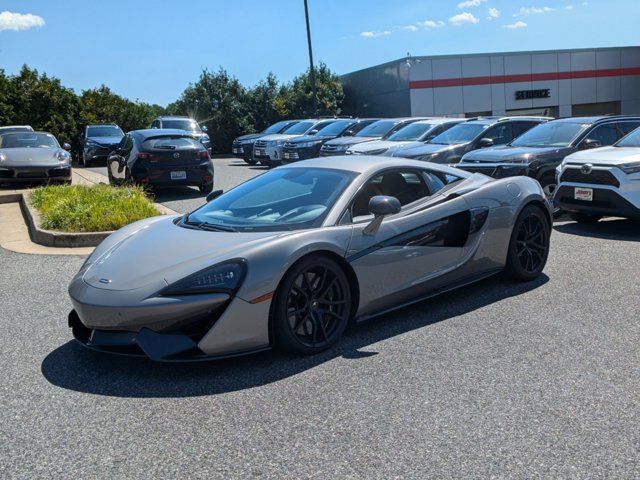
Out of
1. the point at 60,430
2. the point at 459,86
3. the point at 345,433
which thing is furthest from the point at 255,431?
the point at 459,86

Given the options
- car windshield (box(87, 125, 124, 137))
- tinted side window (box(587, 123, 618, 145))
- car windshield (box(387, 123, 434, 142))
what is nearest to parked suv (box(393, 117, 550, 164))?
tinted side window (box(587, 123, 618, 145))

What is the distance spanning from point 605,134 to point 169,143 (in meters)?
8.09

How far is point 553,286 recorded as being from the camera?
6.13 meters

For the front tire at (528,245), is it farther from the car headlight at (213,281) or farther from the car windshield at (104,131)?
the car windshield at (104,131)

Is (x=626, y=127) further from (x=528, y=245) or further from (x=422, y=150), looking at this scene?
(x=528, y=245)

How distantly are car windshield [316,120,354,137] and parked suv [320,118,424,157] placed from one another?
164cm

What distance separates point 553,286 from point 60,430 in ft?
14.2

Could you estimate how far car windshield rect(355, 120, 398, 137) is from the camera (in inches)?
739

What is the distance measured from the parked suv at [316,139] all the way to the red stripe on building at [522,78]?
13845 mm

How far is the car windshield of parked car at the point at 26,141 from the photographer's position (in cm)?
1606

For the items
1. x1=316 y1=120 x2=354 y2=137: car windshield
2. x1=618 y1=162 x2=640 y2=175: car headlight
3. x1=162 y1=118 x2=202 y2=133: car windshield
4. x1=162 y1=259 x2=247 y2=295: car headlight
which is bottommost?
x1=162 y1=259 x2=247 y2=295: car headlight

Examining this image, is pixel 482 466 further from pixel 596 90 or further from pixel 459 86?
pixel 596 90

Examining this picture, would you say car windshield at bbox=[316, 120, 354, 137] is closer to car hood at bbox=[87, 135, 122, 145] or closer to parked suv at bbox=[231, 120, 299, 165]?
parked suv at bbox=[231, 120, 299, 165]

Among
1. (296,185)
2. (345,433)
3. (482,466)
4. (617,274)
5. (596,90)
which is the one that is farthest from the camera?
(596,90)
